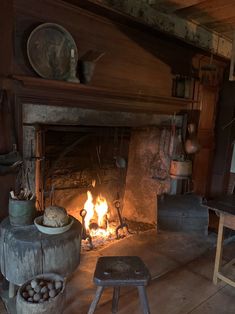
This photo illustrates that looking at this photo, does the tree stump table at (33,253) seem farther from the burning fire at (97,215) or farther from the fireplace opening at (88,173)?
the burning fire at (97,215)

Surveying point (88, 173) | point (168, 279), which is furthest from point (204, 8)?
point (168, 279)

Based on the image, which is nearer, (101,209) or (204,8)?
(204,8)

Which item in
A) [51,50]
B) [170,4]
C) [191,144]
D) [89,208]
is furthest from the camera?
[191,144]

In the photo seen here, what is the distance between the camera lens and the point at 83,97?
81.7 inches

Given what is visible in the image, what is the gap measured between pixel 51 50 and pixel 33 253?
131 centimetres

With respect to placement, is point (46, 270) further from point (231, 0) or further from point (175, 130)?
point (231, 0)

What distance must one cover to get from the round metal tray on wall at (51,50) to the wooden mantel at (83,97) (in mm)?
97

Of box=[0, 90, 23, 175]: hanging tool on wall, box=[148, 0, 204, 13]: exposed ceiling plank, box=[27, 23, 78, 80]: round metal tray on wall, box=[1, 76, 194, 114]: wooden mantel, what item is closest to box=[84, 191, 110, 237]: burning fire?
box=[1, 76, 194, 114]: wooden mantel

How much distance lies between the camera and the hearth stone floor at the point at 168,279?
5.65 ft

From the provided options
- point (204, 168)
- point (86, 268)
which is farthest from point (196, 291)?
point (204, 168)

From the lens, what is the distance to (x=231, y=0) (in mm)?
2162

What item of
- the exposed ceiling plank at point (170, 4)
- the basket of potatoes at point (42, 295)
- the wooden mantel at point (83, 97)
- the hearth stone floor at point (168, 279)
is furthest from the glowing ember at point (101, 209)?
the exposed ceiling plank at point (170, 4)

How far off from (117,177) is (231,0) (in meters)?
1.97

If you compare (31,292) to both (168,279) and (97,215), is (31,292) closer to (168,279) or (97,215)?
(168,279)
